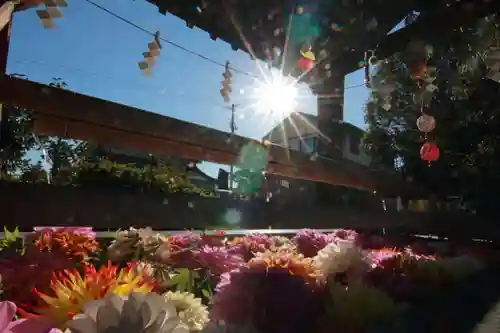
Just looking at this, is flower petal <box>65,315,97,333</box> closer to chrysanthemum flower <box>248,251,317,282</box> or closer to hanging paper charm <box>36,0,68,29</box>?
chrysanthemum flower <box>248,251,317,282</box>

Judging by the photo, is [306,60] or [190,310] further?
[306,60]

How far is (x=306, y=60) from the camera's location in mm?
2713

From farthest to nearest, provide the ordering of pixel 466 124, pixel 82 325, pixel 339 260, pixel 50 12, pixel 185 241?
pixel 466 124
pixel 50 12
pixel 185 241
pixel 339 260
pixel 82 325

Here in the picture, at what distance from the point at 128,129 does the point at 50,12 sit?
583 mm

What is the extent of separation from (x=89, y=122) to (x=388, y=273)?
63 cm

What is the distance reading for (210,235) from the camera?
1.01m

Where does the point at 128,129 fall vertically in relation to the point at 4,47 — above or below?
below

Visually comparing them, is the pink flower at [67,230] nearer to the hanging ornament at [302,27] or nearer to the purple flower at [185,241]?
the purple flower at [185,241]

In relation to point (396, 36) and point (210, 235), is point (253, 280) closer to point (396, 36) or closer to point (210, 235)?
point (210, 235)

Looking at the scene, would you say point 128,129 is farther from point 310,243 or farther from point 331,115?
point 331,115

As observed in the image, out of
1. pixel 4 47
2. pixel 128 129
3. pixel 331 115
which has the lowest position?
pixel 128 129

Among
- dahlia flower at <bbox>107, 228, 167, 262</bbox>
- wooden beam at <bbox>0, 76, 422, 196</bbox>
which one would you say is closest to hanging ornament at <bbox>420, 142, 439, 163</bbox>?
wooden beam at <bbox>0, 76, 422, 196</bbox>

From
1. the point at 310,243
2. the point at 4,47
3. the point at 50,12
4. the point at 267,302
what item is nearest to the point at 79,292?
the point at 267,302

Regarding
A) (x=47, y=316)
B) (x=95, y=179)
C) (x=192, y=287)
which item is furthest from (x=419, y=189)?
(x=95, y=179)
